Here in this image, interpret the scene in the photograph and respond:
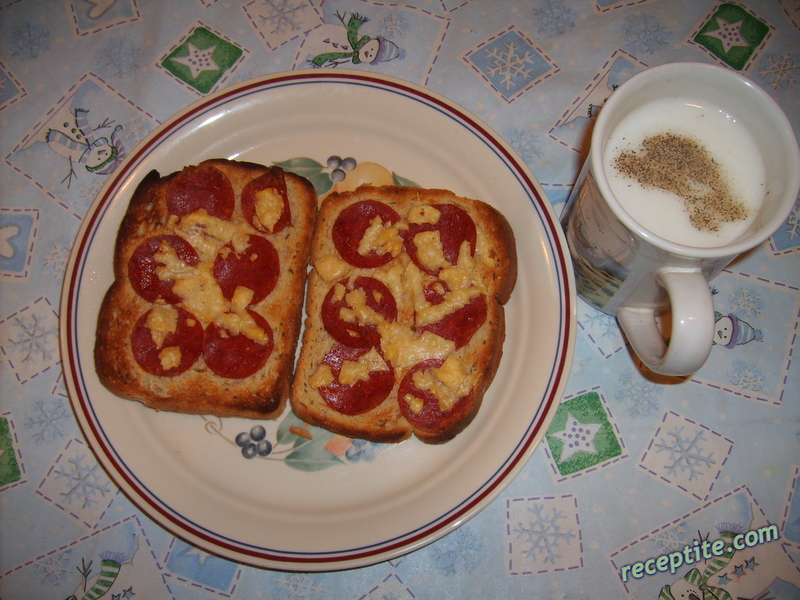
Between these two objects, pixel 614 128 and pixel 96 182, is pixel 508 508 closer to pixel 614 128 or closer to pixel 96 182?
pixel 614 128

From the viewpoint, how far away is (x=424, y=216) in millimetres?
2113

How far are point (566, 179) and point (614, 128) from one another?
0.79 m

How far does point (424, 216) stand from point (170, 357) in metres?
1.16

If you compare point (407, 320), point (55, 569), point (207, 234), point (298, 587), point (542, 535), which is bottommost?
point (55, 569)

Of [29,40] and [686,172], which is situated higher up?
[686,172]

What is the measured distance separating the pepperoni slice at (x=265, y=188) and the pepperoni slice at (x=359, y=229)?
0.73 ft

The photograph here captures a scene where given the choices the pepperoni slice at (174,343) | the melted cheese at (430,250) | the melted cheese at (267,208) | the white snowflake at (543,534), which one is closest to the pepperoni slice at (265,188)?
the melted cheese at (267,208)

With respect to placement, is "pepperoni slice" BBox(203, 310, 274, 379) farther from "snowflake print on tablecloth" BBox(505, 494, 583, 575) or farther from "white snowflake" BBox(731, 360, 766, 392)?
"white snowflake" BBox(731, 360, 766, 392)

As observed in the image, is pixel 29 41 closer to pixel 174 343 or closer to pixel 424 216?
pixel 174 343

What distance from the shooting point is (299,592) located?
2148 mm

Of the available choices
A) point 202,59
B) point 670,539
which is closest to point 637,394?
point 670,539

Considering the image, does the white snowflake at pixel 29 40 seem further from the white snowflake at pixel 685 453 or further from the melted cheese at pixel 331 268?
the white snowflake at pixel 685 453

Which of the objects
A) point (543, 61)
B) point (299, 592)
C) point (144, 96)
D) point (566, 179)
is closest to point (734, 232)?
point (566, 179)

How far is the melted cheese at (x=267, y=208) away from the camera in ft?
7.05
